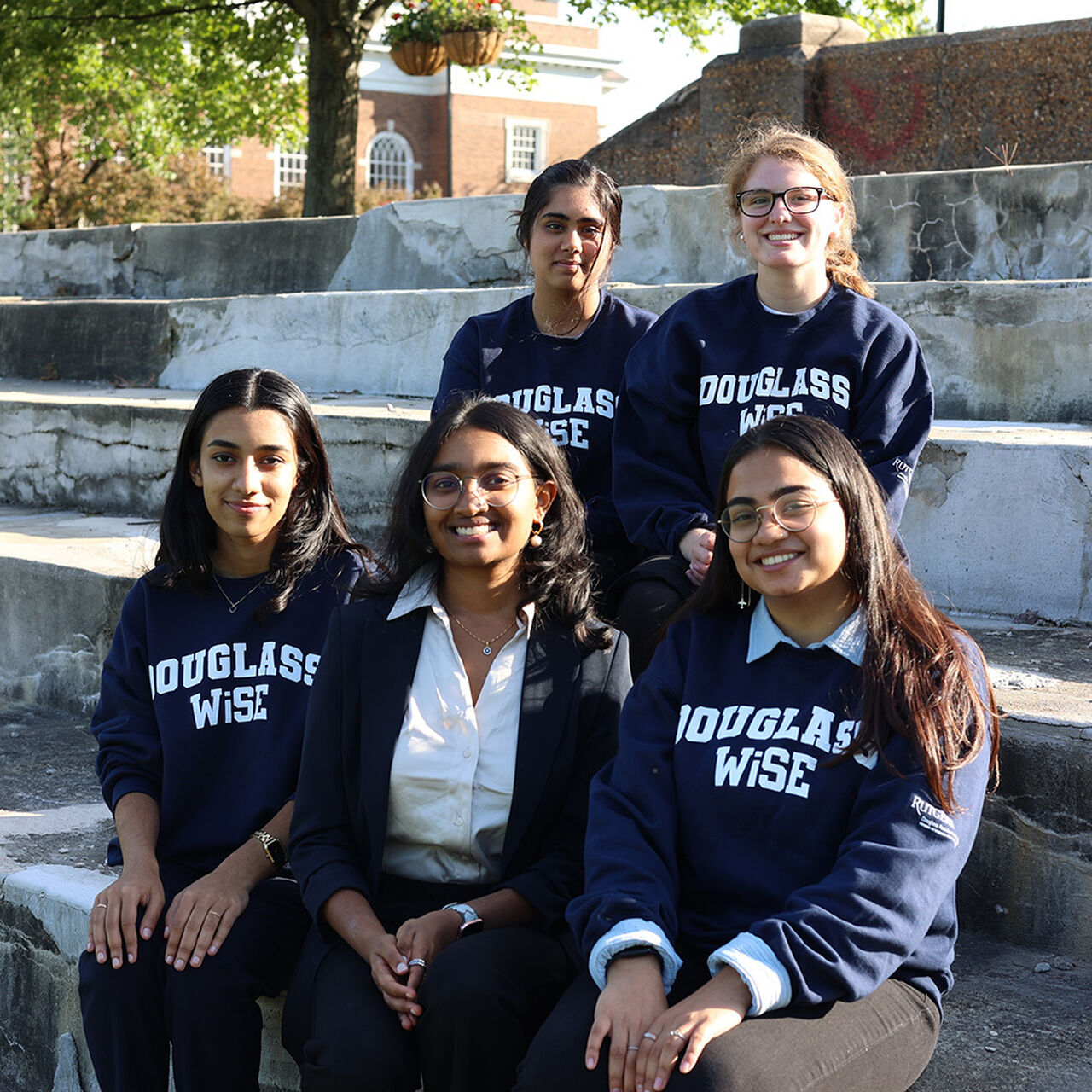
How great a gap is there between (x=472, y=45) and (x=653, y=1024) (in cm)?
1197

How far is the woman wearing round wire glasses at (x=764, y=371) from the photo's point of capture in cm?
254

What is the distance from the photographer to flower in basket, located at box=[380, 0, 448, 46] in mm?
12508

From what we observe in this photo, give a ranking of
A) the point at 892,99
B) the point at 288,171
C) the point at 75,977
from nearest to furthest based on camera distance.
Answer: the point at 75,977 → the point at 892,99 → the point at 288,171

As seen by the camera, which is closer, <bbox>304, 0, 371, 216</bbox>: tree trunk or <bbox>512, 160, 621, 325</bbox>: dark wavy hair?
<bbox>512, 160, 621, 325</bbox>: dark wavy hair

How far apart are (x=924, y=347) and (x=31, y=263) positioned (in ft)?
22.3

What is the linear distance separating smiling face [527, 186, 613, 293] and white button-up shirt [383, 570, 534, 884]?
115 centimetres

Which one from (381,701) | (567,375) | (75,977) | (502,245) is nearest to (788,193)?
(567,375)

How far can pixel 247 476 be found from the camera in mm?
2408

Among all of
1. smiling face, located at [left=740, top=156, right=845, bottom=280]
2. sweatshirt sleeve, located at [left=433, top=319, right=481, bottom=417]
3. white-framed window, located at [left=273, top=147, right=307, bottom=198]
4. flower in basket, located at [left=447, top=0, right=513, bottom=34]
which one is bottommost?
sweatshirt sleeve, located at [left=433, top=319, right=481, bottom=417]

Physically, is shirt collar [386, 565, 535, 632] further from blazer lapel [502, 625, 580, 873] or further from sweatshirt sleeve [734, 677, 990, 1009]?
sweatshirt sleeve [734, 677, 990, 1009]

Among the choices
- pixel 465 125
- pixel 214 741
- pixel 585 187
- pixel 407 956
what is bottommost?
pixel 407 956

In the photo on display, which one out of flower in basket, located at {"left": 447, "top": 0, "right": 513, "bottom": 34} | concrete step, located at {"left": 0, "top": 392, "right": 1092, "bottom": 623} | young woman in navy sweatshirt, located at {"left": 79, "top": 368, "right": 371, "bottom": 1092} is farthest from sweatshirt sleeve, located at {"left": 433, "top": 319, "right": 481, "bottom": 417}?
flower in basket, located at {"left": 447, "top": 0, "right": 513, "bottom": 34}

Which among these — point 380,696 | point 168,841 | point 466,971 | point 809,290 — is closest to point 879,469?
point 809,290

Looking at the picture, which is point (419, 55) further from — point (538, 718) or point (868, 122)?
point (538, 718)
